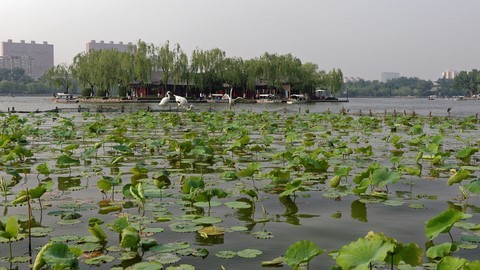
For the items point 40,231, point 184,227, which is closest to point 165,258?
point 184,227

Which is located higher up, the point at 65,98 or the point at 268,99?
the point at 268,99

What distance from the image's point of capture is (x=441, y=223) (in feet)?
8.90

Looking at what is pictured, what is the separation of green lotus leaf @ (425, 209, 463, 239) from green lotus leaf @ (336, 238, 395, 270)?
62 cm

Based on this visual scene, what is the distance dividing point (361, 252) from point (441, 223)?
0.79 m

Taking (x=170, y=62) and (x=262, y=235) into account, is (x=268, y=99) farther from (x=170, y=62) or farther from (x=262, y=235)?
(x=262, y=235)

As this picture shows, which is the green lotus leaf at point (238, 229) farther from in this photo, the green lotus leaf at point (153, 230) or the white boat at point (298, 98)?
the white boat at point (298, 98)

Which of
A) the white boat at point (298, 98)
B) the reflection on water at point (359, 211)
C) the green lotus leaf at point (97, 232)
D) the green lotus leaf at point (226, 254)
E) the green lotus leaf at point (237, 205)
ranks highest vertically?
the white boat at point (298, 98)

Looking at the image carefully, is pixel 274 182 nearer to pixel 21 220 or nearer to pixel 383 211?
pixel 383 211

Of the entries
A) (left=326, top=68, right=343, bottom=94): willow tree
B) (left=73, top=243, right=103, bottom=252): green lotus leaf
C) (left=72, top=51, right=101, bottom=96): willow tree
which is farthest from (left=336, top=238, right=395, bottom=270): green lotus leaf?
(left=326, top=68, right=343, bottom=94): willow tree

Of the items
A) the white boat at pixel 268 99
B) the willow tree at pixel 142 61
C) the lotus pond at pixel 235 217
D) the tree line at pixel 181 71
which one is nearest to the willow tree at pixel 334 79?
the tree line at pixel 181 71

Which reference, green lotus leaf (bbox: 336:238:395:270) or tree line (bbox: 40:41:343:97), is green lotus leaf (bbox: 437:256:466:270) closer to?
green lotus leaf (bbox: 336:238:395:270)

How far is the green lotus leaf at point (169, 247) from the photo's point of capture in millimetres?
→ 3029

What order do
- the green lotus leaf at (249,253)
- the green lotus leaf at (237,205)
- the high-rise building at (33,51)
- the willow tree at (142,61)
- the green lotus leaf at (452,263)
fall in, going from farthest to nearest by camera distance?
the high-rise building at (33,51), the willow tree at (142,61), the green lotus leaf at (237,205), the green lotus leaf at (249,253), the green lotus leaf at (452,263)

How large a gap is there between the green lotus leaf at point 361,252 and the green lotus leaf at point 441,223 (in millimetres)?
622
